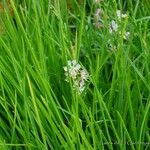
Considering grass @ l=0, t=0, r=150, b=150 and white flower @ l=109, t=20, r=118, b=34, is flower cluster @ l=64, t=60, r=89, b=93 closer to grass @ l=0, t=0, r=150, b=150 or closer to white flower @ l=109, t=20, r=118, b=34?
grass @ l=0, t=0, r=150, b=150

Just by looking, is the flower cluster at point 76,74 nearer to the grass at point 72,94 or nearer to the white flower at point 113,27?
the grass at point 72,94

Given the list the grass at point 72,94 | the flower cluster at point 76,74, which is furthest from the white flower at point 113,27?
the flower cluster at point 76,74

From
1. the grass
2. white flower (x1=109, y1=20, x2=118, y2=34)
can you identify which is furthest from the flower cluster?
white flower (x1=109, y1=20, x2=118, y2=34)

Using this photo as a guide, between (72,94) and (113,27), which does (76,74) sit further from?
(113,27)

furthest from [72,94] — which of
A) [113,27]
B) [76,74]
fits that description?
[113,27]

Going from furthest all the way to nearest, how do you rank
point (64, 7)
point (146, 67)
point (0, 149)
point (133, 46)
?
point (64, 7), point (133, 46), point (146, 67), point (0, 149)

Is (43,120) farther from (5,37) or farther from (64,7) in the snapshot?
(64,7)

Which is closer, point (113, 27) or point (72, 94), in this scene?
point (72, 94)

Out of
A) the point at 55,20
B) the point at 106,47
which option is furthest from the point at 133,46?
the point at 55,20
